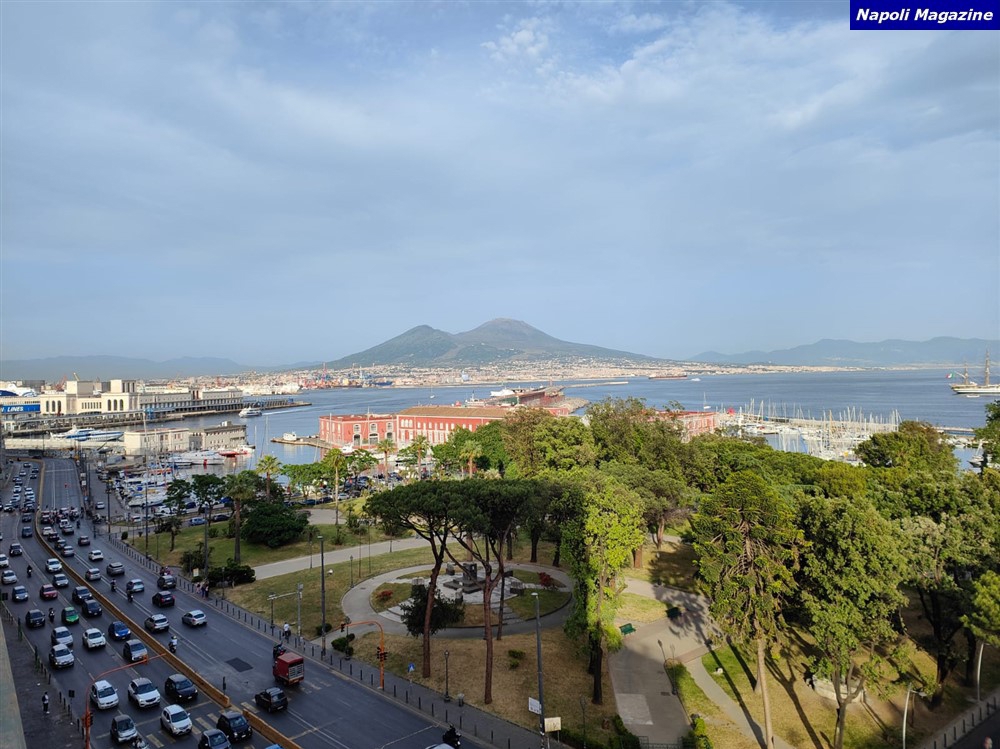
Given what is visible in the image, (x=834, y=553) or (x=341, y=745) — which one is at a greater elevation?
(x=834, y=553)

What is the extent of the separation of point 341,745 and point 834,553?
1909cm

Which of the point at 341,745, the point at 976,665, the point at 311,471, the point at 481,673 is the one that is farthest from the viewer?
the point at 311,471

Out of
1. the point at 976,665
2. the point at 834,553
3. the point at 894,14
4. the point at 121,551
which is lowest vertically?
the point at 121,551

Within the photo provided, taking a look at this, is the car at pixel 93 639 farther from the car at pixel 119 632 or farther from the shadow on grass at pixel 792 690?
the shadow on grass at pixel 792 690

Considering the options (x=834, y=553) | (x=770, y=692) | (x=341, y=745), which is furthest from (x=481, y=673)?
(x=834, y=553)

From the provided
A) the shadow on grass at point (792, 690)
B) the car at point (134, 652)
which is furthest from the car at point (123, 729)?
the shadow on grass at point (792, 690)

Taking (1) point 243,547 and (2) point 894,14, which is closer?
(2) point 894,14

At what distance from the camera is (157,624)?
31703mm

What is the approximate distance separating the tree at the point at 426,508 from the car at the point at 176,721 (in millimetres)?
9526

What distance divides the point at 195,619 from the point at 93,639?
15.5 ft

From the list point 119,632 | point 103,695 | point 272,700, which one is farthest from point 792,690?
point 119,632

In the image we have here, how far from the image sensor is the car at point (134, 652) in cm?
2786

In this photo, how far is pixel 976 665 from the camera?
80.7ft

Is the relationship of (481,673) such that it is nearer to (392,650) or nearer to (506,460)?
(392,650)
